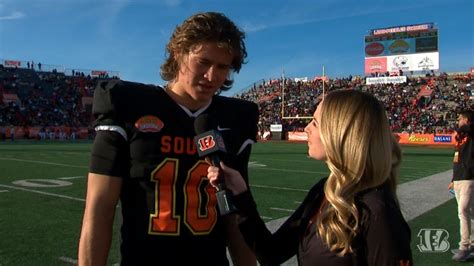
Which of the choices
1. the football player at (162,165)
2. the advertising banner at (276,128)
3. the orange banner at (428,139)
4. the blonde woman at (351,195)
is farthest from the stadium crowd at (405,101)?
the blonde woman at (351,195)

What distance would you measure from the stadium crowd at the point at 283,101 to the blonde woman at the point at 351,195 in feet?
107

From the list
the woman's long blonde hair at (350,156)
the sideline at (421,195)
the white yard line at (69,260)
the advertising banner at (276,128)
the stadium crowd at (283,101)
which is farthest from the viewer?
the advertising banner at (276,128)

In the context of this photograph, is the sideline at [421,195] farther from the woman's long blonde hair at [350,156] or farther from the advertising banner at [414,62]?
the advertising banner at [414,62]

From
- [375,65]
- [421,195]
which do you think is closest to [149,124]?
[421,195]

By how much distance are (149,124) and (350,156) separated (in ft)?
2.55

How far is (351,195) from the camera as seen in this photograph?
1589 millimetres

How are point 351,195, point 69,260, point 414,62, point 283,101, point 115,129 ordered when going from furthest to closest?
point 414,62, point 283,101, point 69,260, point 115,129, point 351,195

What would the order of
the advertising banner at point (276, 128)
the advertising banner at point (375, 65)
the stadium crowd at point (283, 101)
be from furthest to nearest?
1. the advertising banner at point (375, 65)
2. the advertising banner at point (276, 128)
3. the stadium crowd at point (283, 101)

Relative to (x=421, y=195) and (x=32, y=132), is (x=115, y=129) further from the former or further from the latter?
(x=32, y=132)

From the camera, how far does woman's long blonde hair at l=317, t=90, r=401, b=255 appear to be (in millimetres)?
1569

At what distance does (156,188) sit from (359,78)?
47.9 m

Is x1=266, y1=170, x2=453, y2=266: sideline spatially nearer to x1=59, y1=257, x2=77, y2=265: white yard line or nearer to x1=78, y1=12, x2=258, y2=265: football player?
x1=59, y1=257, x2=77, y2=265: white yard line

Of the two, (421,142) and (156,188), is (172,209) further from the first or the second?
(421,142)

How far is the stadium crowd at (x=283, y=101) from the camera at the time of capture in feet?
119
